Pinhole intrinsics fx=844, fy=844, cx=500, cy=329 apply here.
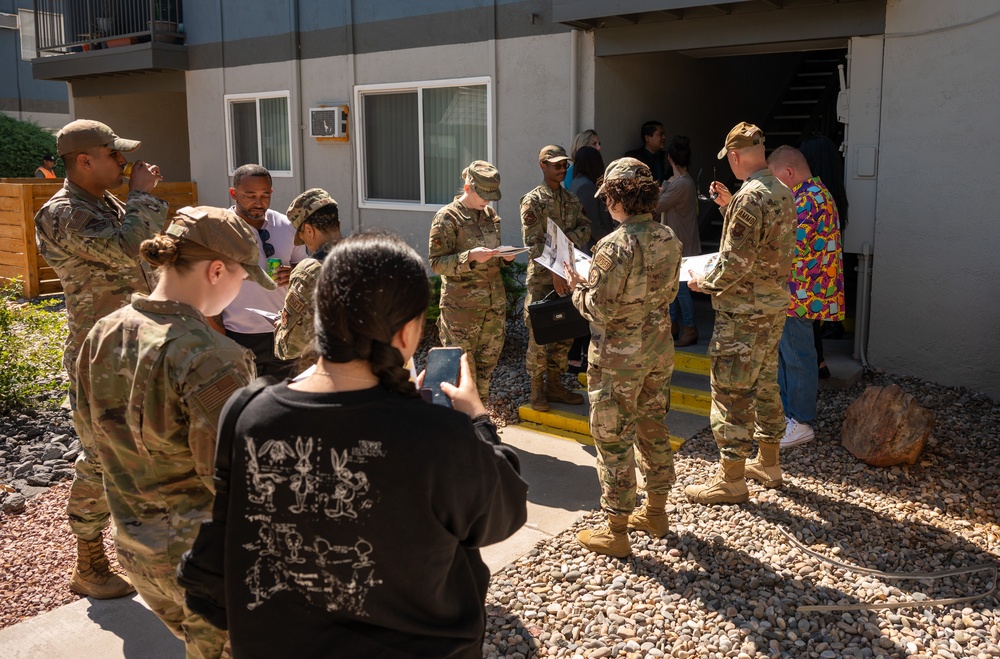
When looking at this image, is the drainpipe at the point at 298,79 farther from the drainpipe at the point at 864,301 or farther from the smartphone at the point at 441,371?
the smartphone at the point at 441,371

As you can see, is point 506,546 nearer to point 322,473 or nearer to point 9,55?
point 322,473

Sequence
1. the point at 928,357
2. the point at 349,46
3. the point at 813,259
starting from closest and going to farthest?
1. the point at 813,259
2. the point at 928,357
3. the point at 349,46

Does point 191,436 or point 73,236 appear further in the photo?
point 73,236

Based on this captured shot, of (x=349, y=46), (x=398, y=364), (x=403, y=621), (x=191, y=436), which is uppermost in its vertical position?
(x=349, y=46)

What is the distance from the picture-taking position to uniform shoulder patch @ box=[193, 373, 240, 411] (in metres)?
2.29

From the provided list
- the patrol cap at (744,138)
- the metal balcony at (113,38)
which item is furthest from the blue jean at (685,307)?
the metal balcony at (113,38)

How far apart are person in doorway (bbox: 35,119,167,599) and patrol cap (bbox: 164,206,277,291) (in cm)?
204

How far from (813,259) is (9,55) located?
2524 cm

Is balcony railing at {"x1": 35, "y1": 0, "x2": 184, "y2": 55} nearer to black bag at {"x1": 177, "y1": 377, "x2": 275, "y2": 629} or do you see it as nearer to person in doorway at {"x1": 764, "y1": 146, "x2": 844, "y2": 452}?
person in doorway at {"x1": 764, "y1": 146, "x2": 844, "y2": 452}

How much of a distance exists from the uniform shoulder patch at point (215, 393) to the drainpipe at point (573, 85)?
682 cm

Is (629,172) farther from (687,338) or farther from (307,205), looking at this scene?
(687,338)

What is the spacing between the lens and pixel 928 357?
23.0ft

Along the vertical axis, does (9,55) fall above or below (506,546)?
above

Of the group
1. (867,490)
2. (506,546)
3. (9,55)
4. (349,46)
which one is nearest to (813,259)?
(867,490)
